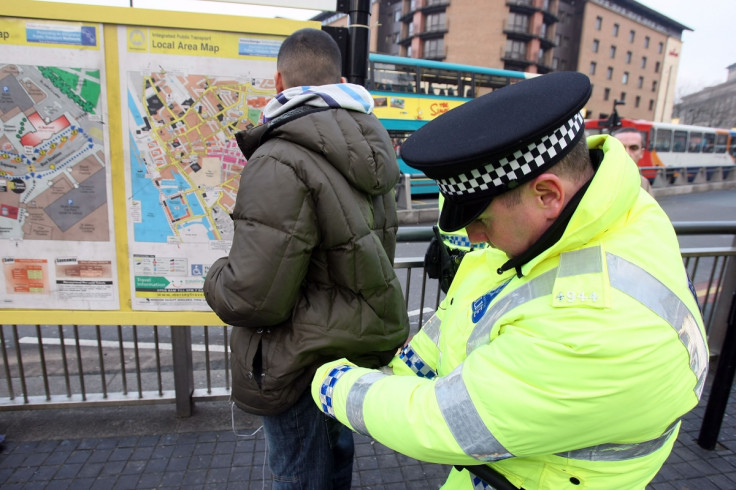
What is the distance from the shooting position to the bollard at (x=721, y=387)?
2.94 m

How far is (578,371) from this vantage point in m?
0.79

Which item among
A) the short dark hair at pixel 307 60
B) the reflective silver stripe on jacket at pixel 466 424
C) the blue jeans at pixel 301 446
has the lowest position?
the blue jeans at pixel 301 446

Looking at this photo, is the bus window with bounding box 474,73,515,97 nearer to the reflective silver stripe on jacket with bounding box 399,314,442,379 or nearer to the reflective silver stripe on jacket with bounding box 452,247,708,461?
the reflective silver stripe on jacket with bounding box 399,314,442,379

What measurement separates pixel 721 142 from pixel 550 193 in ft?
111

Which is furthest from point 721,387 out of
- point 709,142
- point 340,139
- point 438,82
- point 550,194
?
point 709,142

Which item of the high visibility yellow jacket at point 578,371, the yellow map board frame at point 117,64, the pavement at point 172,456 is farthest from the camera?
the pavement at point 172,456

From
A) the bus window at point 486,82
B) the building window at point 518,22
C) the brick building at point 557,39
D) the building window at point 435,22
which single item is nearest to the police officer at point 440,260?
the bus window at point 486,82

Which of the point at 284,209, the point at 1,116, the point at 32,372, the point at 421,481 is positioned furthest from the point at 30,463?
the point at 284,209

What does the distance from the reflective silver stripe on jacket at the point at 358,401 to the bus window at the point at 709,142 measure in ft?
104

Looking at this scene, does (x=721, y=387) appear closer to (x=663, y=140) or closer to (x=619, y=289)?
(x=619, y=289)

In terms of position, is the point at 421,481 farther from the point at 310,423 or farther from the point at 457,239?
the point at 457,239

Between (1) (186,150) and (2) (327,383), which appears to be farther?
(1) (186,150)

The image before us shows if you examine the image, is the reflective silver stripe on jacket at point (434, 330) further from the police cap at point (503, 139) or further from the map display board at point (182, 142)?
the map display board at point (182, 142)

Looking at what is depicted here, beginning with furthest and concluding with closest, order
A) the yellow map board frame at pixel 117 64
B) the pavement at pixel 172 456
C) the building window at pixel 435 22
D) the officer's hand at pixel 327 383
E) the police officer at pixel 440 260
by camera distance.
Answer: the building window at pixel 435 22 < the police officer at pixel 440 260 < the pavement at pixel 172 456 < the yellow map board frame at pixel 117 64 < the officer's hand at pixel 327 383
